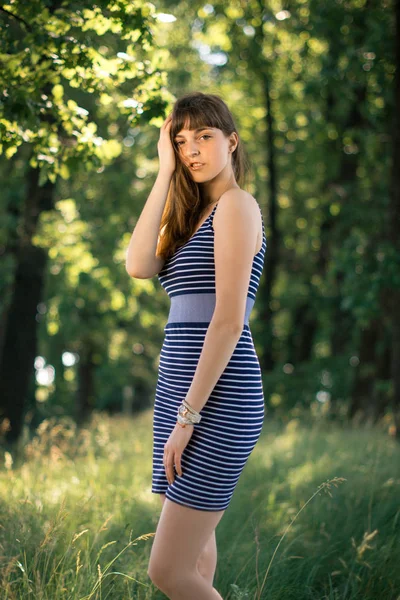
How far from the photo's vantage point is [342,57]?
1234cm

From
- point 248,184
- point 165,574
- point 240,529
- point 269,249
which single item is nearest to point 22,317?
point 240,529

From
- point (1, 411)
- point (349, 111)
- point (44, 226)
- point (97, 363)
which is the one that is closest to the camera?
point (1, 411)

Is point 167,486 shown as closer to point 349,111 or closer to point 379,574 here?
point 379,574

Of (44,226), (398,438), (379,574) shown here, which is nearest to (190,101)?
(379,574)

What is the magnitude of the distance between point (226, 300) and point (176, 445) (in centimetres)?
54

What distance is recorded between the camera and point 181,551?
259 centimetres

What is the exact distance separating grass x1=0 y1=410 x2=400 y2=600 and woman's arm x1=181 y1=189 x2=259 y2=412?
0.75 metres

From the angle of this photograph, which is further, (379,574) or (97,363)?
(97,363)

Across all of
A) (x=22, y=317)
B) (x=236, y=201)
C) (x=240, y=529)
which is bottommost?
(x=240, y=529)

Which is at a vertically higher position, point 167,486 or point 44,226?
point 44,226

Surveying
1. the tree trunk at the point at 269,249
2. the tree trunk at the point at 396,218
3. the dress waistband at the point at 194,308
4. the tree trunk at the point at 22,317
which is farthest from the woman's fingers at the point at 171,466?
the tree trunk at the point at 269,249

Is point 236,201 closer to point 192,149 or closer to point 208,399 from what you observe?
point 192,149

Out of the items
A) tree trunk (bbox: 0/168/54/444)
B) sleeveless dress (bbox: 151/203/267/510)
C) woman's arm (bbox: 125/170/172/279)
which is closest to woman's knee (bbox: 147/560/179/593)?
sleeveless dress (bbox: 151/203/267/510)

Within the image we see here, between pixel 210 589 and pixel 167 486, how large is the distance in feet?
1.27
